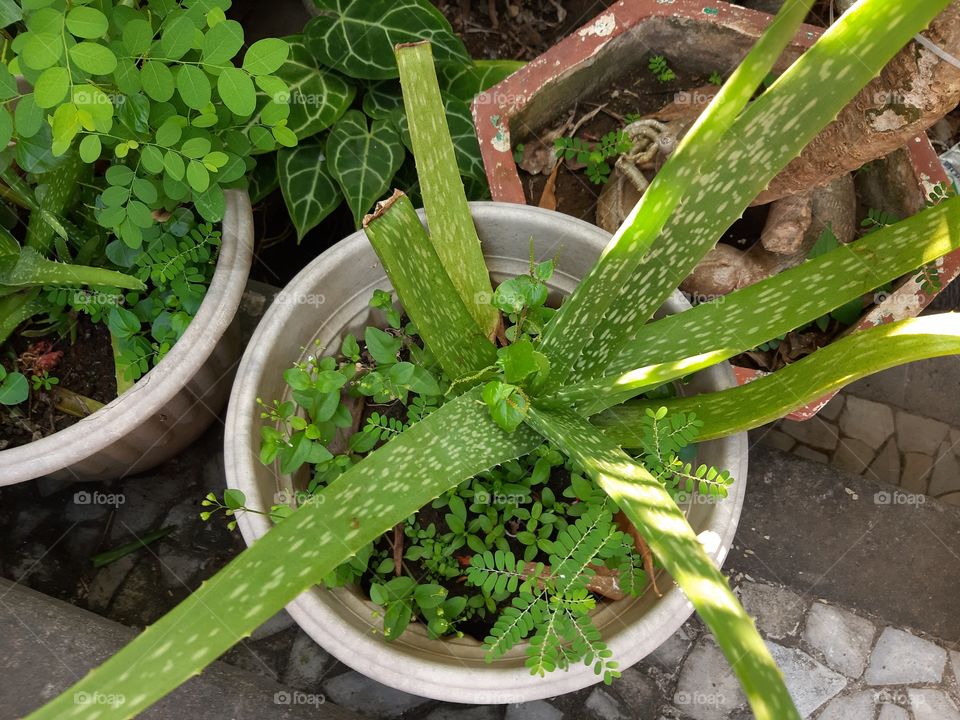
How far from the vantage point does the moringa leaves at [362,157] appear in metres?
1.20

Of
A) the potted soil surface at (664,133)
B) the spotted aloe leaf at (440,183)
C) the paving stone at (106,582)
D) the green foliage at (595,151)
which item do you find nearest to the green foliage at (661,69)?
the potted soil surface at (664,133)

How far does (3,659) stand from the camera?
1.08 meters

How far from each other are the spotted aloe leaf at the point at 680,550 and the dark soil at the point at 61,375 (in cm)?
79

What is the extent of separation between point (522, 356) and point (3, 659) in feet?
2.98

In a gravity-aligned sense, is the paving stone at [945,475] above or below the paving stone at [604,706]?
above

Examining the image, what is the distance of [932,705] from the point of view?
1.35 meters

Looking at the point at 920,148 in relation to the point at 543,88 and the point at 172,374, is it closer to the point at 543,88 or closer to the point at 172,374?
the point at 543,88

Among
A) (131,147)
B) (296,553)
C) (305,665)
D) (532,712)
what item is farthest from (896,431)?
(131,147)

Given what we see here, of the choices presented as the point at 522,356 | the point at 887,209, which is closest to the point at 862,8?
the point at 522,356

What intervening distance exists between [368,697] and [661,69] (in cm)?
121

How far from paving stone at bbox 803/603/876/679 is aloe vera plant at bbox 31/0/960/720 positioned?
73cm

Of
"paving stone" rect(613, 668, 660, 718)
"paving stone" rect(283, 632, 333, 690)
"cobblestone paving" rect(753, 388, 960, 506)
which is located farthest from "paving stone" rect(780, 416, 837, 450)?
"paving stone" rect(283, 632, 333, 690)

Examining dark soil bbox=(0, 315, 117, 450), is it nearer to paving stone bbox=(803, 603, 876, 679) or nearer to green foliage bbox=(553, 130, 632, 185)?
green foliage bbox=(553, 130, 632, 185)

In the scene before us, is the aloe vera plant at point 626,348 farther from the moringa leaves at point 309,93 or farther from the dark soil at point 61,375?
the dark soil at point 61,375
